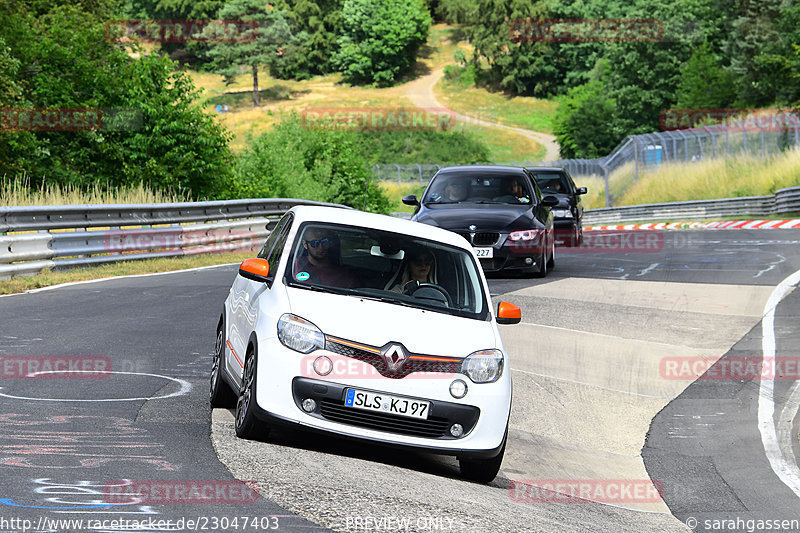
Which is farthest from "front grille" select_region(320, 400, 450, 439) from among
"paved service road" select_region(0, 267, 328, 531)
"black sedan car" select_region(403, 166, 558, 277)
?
"black sedan car" select_region(403, 166, 558, 277)

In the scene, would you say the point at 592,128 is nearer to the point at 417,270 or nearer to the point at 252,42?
the point at 252,42

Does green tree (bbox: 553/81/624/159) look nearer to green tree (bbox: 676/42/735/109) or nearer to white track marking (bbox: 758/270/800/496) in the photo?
green tree (bbox: 676/42/735/109)

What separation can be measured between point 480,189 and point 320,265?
A: 34.1 ft

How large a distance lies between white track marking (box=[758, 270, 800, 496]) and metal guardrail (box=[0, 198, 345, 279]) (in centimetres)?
557

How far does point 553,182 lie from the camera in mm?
25953

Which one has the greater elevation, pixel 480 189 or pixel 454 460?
pixel 480 189

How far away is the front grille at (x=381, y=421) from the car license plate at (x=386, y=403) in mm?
33

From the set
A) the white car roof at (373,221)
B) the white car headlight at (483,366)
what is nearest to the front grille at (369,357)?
the white car headlight at (483,366)

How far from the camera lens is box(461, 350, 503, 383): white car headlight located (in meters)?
6.99

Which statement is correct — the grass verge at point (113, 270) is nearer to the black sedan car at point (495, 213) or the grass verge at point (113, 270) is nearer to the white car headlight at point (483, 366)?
the black sedan car at point (495, 213)

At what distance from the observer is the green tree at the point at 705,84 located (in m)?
80.6

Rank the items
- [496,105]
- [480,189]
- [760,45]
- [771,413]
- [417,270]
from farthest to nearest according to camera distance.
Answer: [496,105] < [760,45] < [480,189] < [771,413] < [417,270]

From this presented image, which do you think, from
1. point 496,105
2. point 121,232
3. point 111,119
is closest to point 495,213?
point 121,232

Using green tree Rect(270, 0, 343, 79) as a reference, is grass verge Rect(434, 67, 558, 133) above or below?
below
